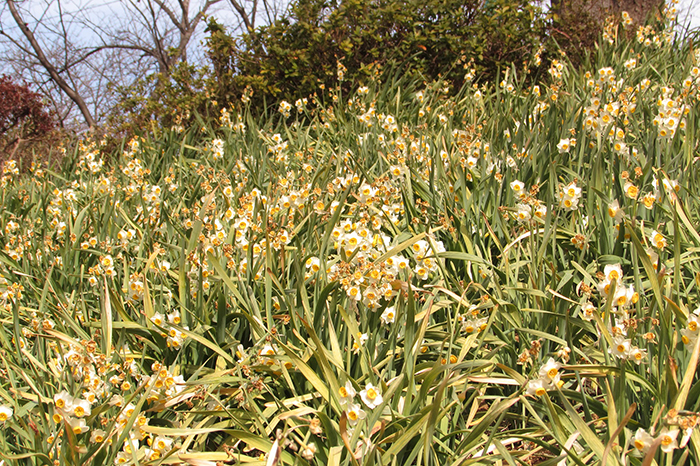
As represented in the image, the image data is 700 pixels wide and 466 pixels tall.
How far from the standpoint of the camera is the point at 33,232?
3004mm

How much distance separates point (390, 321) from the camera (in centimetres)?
195

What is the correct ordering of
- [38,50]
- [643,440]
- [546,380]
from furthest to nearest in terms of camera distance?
[38,50]
[546,380]
[643,440]

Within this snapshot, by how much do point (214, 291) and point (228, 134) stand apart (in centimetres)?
281

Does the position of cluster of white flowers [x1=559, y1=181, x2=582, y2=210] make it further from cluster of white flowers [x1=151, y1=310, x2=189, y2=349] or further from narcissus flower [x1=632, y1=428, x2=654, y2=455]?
cluster of white flowers [x1=151, y1=310, x2=189, y2=349]

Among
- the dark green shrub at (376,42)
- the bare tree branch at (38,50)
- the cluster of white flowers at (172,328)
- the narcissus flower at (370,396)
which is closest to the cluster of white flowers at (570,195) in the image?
the narcissus flower at (370,396)

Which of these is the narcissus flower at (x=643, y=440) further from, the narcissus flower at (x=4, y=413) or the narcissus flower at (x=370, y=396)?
the narcissus flower at (x=4, y=413)

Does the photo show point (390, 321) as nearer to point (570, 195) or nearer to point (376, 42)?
point (570, 195)

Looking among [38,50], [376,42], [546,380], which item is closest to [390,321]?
[546,380]

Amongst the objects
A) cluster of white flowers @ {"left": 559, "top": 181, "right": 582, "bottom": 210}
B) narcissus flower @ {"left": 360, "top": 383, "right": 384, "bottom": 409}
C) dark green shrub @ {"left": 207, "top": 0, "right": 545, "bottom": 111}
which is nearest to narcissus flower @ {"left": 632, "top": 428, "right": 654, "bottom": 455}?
narcissus flower @ {"left": 360, "top": 383, "right": 384, "bottom": 409}

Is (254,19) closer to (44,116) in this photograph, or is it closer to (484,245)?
(44,116)

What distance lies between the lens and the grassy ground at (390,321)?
1.57 metres

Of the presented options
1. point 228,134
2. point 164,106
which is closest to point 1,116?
point 164,106

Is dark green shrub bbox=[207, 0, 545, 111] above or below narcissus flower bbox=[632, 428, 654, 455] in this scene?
above

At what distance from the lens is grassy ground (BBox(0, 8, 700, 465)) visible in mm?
1566
